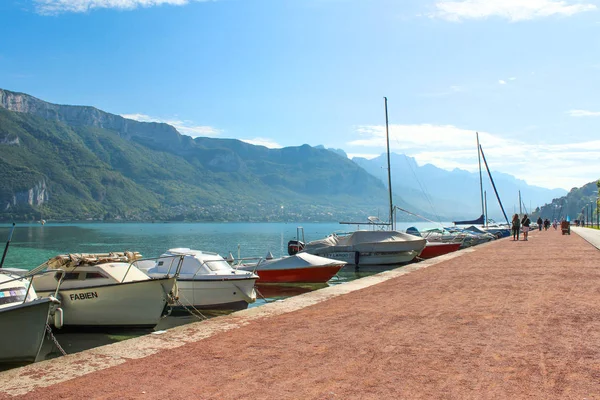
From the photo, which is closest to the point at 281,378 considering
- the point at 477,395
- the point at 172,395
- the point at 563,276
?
the point at 172,395

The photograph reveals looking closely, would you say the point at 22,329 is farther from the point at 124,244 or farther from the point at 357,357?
the point at 124,244

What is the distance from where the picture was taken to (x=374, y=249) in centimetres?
3206

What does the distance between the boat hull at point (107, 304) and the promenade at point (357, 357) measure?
16.5 ft

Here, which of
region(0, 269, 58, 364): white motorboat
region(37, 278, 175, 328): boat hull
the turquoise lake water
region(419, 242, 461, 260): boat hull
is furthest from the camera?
the turquoise lake water

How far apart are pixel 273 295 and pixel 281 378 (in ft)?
54.4

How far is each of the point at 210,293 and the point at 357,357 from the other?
38.8ft

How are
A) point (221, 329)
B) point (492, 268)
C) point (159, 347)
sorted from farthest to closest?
point (492, 268) → point (221, 329) → point (159, 347)

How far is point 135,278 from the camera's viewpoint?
14.4 metres

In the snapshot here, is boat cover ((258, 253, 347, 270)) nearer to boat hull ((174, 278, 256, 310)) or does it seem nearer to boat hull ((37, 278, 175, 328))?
boat hull ((174, 278, 256, 310))

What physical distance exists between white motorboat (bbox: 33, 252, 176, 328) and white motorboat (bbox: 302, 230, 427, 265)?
18.8 metres

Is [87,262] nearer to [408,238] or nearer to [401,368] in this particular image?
[401,368]

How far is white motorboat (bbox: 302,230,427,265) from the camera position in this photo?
3198 cm

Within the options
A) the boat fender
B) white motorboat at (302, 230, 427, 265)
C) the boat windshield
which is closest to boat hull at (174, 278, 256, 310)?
the boat windshield

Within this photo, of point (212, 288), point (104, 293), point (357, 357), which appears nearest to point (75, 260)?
point (104, 293)
